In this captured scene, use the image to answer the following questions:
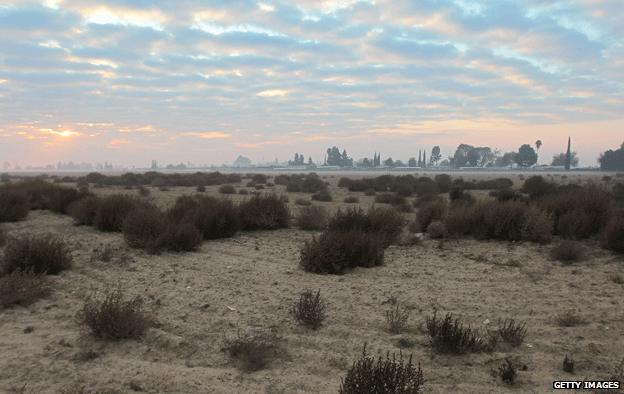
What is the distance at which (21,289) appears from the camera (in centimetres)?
687

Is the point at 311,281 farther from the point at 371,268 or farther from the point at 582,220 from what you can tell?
the point at 582,220

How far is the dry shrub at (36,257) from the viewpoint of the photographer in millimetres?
7934

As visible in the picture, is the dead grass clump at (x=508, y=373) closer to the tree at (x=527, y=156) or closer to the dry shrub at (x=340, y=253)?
the dry shrub at (x=340, y=253)

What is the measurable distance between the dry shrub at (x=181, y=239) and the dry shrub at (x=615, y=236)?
30.1ft

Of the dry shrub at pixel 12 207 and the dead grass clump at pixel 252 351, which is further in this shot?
the dry shrub at pixel 12 207

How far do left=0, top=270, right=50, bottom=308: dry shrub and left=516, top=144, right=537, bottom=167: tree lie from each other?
203 m

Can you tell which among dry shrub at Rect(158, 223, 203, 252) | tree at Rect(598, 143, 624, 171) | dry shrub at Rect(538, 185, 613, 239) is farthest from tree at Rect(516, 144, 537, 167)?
dry shrub at Rect(158, 223, 203, 252)

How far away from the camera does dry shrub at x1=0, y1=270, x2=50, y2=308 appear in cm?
667

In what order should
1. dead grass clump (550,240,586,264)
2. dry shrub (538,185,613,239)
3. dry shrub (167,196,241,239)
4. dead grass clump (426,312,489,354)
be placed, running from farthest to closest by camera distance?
dry shrub (167,196,241,239) < dry shrub (538,185,613,239) < dead grass clump (550,240,586,264) < dead grass clump (426,312,489,354)

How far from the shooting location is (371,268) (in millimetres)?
9367

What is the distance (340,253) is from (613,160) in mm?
161823

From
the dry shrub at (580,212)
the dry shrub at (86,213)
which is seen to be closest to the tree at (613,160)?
the dry shrub at (580,212)

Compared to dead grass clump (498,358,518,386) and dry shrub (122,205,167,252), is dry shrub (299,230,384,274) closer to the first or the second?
dry shrub (122,205,167,252)

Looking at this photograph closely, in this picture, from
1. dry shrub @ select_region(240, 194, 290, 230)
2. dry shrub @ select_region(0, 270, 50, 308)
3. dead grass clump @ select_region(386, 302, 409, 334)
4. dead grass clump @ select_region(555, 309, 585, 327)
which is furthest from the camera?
dry shrub @ select_region(240, 194, 290, 230)
